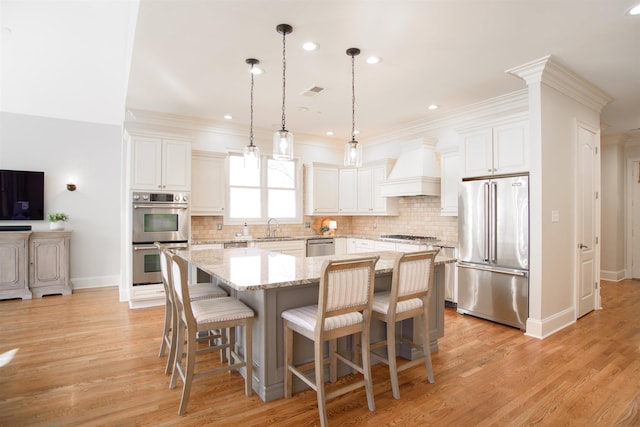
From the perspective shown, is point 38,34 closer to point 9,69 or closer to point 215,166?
point 9,69

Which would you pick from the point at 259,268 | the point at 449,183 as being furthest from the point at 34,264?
the point at 449,183

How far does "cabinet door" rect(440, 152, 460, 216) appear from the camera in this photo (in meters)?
4.86

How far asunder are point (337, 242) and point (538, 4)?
4.50 meters

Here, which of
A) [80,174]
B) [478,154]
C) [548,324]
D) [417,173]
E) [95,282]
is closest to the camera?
[548,324]

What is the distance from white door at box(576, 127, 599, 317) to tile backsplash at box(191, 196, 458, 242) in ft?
4.94

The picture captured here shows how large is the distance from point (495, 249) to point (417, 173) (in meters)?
1.70

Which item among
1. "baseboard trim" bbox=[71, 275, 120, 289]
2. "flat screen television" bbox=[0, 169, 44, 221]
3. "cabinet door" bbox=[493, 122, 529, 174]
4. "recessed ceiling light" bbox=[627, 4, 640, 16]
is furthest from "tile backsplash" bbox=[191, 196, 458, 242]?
"recessed ceiling light" bbox=[627, 4, 640, 16]

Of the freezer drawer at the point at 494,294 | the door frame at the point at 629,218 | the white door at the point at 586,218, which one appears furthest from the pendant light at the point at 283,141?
the door frame at the point at 629,218

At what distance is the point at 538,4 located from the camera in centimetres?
252

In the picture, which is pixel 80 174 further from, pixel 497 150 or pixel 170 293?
pixel 497 150

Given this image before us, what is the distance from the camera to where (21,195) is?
542cm

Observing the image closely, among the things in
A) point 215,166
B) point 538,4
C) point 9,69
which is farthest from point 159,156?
point 538,4

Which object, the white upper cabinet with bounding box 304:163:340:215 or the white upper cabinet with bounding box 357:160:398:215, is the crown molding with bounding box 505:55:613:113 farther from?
the white upper cabinet with bounding box 304:163:340:215

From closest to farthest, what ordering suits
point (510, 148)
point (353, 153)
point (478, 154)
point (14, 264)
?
point (353, 153) < point (510, 148) < point (478, 154) < point (14, 264)
